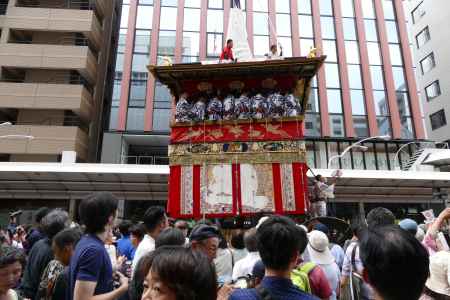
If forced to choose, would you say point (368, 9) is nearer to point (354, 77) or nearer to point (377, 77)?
point (377, 77)

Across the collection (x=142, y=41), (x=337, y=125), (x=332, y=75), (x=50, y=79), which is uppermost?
(x=142, y=41)

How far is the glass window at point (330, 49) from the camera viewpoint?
2420 centimetres

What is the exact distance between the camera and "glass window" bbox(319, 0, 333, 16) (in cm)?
2520

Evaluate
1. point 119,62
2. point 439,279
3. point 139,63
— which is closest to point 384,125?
point 139,63

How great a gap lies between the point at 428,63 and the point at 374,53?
7.81 m

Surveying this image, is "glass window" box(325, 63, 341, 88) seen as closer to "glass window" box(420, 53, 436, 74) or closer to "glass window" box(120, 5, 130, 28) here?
"glass window" box(420, 53, 436, 74)

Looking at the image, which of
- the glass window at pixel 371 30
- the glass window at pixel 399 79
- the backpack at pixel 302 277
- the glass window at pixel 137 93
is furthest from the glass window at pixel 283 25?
the backpack at pixel 302 277

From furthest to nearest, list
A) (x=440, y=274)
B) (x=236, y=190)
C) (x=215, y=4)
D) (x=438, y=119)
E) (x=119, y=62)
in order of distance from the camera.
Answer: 1. (x=438, y=119)
2. (x=215, y=4)
3. (x=119, y=62)
4. (x=236, y=190)
5. (x=440, y=274)

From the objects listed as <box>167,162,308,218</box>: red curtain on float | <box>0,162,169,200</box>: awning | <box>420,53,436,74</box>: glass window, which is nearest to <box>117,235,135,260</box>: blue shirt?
<box>167,162,308,218</box>: red curtain on float

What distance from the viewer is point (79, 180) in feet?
47.6

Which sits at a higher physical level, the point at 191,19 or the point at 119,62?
the point at 191,19

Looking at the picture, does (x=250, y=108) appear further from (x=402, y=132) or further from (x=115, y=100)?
(x=402, y=132)

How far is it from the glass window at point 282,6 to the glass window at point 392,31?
277 inches

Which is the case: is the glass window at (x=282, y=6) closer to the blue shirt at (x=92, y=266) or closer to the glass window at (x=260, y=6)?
the glass window at (x=260, y=6)
